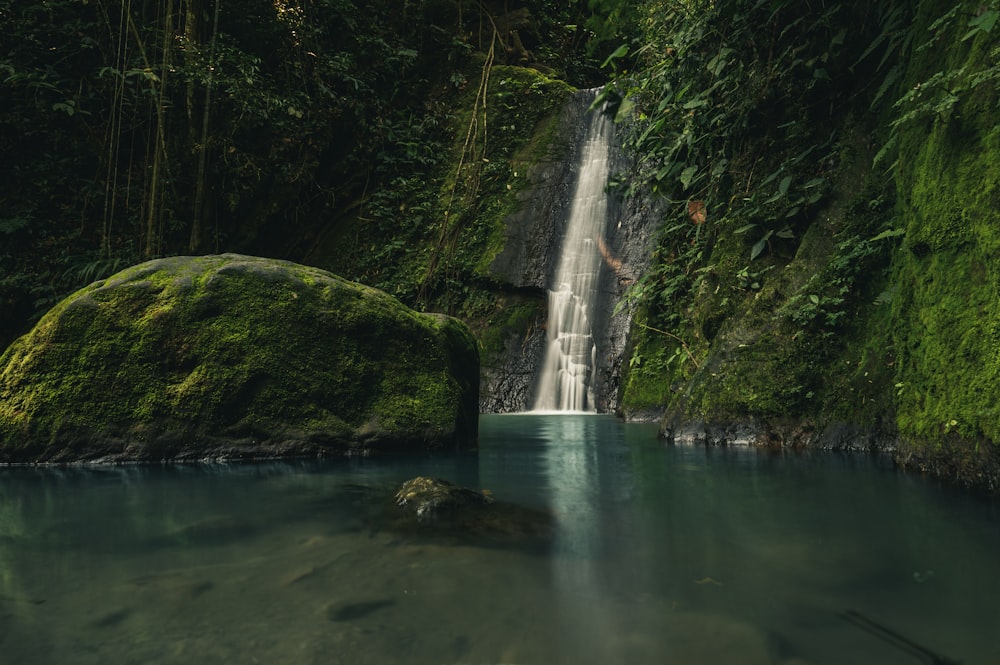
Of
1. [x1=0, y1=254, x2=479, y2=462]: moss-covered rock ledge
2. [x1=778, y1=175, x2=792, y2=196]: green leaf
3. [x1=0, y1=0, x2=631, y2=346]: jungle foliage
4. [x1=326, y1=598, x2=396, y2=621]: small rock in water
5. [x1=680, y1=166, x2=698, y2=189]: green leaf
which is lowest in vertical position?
[x1=326, y1=598, x2=396, y2=621]: small rock in water

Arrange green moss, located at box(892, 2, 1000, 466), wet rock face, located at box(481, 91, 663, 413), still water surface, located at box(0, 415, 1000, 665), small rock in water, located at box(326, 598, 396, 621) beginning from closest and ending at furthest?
1. still water surface, located at box(0, 415, 1000, 665)
2. small rock in water, located at box(326, 598, 396, 621)
3. green moss, located at box(892, 2, 1000, 466)
4. wet rock face, located at box(481, 91, 663, 413)

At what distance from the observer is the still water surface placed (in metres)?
1.49

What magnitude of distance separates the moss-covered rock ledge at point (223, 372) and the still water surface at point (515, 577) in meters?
1.10

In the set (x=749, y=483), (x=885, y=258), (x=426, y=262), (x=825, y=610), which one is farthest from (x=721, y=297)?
(x=426, y=262)

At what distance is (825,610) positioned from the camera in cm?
167

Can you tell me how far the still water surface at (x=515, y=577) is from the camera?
149 cm

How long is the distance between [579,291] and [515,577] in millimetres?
10359

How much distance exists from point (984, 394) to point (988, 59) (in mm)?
1614

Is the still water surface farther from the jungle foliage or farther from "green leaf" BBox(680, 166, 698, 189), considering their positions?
the jungle foliage

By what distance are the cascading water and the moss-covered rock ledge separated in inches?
241

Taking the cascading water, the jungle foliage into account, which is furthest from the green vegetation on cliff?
the jungle foliage

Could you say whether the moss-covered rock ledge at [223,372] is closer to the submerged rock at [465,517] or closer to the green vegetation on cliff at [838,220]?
the submerged rock at [465,517]

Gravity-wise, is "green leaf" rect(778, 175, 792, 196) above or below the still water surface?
above

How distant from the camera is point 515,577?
197 cm
